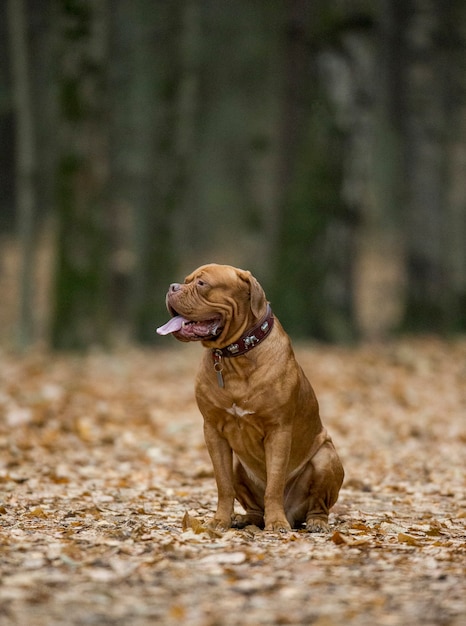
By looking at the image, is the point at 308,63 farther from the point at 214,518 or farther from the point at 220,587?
the point at 220,587

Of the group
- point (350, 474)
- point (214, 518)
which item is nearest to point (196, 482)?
point (350, 474)

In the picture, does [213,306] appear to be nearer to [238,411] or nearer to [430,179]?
[238,411]

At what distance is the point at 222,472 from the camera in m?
5.82

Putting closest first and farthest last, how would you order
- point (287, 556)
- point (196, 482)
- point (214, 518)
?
point (287, 556)
point (214, 518)
point (196, 482)

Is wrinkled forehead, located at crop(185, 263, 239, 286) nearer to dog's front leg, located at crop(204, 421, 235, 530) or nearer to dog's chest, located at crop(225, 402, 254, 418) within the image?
dog's chest, located at crop(225, 402, 254, 418)

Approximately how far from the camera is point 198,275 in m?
5.62

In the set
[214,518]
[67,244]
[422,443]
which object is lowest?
[422,443]

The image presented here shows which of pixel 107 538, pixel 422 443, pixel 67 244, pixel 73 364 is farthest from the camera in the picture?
pixel 67 244

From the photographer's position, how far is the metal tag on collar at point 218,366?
5617 mm

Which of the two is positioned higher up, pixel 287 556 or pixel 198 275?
pixel 198 275

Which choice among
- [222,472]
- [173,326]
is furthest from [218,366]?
[222,472]

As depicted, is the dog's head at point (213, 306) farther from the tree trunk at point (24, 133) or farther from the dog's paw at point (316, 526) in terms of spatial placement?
the tree trunk at point (24, 133)

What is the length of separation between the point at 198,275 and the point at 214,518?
1.38 metres

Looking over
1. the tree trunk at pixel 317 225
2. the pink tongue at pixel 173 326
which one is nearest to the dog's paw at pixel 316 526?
the pink tongue at pixel 173 326
